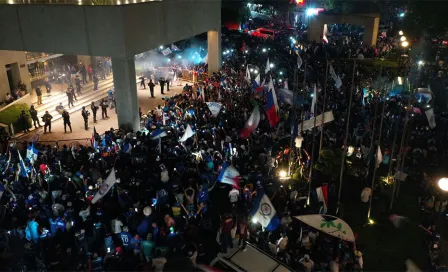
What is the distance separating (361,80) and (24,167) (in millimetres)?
20549

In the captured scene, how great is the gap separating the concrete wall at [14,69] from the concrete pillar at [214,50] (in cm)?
1344

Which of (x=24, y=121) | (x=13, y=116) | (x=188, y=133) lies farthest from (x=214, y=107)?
(x=13, y=116)

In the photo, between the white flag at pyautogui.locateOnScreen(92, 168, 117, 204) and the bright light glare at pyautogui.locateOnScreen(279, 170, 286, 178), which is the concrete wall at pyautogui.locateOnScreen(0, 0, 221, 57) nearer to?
the white flag at pyautogui.locateOnScreen(92, 168, 117, 204)

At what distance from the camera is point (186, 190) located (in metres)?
11.4

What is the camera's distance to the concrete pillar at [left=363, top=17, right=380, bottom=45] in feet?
122

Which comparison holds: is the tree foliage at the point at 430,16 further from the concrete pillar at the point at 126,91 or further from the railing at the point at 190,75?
the concrete pillar at the point at 126,91

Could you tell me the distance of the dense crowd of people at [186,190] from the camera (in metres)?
9.63

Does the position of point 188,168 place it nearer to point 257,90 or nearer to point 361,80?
point 257,90

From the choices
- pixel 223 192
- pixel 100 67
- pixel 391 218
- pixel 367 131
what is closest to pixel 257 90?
pixel 367 131

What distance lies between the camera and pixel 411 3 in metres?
37.2

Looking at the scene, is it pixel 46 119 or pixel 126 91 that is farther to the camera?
pixel 46 119

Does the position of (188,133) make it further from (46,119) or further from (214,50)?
(214,50)

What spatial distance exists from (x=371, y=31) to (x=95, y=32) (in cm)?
2893

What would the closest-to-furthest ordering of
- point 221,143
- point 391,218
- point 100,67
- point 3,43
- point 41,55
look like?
point 391,218 < point 221,143 < point 3,43 < point 41,55 < point 100,67
